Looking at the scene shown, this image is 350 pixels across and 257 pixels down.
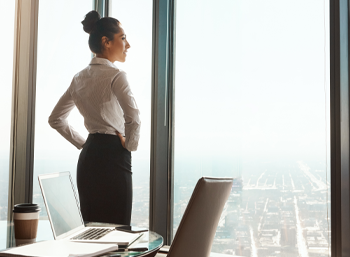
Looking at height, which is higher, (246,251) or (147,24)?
(147,24)

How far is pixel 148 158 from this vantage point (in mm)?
2811

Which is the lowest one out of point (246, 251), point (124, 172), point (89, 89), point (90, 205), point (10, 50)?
point (246, 251)

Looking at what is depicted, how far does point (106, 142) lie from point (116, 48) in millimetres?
598

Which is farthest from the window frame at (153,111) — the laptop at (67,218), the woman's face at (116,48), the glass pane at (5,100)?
the laptop at (67,218)

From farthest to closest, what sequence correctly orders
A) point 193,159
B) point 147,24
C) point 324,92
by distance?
point 147,24 < point 193,159 < point 324,92

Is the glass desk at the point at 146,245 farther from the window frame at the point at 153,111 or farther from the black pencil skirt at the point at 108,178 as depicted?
the window frame at the point at 153,111

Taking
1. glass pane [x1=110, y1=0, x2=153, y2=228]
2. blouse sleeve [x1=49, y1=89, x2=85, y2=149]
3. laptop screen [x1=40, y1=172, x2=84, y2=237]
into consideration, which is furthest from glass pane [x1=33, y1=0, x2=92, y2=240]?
laptop screen [x1=40, y1=172, x2=84, y2=237]

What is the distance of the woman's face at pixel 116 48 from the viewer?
2.15 m

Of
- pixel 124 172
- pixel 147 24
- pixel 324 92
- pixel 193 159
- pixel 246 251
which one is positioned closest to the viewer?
pixel 124 172

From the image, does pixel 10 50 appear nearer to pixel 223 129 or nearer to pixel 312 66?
pixel 223 129

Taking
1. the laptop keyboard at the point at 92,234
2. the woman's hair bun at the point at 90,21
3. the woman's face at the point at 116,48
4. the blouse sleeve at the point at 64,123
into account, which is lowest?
the laptop keyboard at the point at 92,234

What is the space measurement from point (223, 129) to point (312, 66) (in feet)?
2.36

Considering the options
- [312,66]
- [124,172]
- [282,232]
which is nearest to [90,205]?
[124,172]

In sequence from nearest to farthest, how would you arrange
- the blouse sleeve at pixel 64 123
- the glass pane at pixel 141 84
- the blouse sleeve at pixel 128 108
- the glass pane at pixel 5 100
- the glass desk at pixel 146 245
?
the glass desk at pixel 146 245
the blouse sleeve at pixel 128 108
the blouse sleeve at pixel 64 123
the glass pane at pixel 5 100
the glass pane at pixel 141 84
